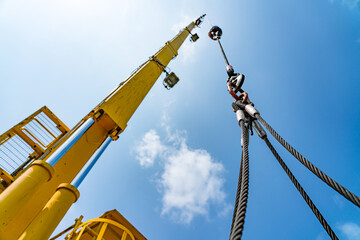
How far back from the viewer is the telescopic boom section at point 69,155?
196 cm

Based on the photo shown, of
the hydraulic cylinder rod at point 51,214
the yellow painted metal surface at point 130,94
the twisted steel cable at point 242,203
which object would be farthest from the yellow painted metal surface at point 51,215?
the twisted steel cable at point 242,203

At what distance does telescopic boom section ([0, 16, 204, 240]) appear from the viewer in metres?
1.96

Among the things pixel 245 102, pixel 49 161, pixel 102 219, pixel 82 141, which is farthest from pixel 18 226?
pixel 245 102

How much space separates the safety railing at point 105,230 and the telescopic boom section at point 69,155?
814 millimetres

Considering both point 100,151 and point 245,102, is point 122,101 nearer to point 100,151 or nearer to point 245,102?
point 100,151

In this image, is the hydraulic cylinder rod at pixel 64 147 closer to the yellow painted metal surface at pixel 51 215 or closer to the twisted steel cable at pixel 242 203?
the yellow painted metal surface at pixel 51 215

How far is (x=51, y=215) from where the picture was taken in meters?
2.18

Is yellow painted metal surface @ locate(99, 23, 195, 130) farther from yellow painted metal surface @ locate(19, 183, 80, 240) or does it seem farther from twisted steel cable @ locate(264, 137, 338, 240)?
twisted steel cable @ locate(264, 137, 338, 240)

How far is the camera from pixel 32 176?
211 cm

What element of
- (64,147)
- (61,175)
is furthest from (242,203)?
(61,175)

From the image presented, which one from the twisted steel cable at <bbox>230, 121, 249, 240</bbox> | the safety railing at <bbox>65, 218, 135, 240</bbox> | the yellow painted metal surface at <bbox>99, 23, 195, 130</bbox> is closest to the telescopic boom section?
the yellow painted metal surface at <bbox>99, 23, 195, 130</bbox>

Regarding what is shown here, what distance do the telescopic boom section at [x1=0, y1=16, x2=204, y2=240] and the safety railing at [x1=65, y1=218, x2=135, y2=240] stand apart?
81 cm

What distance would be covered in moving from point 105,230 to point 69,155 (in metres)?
1.44

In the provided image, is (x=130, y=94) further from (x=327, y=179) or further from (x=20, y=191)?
(x=327, y=179)
